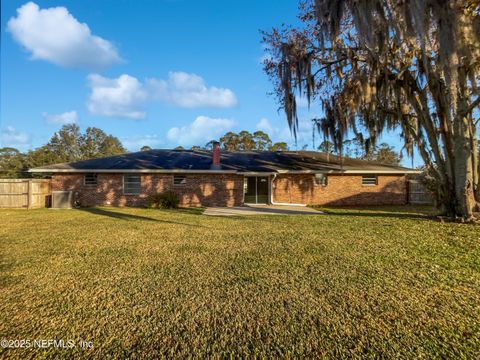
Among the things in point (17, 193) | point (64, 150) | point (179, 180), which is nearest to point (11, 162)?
point (64, 150)

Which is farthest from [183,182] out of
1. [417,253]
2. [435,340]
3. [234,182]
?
[435,340]

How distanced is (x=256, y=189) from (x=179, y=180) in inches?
191

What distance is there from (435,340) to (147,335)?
2797 millimetres

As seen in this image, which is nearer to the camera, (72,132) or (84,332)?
(84,332)

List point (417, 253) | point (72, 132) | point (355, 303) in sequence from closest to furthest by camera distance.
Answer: point (355, 303) < point (417, 253) < point (72, 132)

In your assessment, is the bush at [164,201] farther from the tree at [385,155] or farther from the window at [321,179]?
the tree at [385,155]

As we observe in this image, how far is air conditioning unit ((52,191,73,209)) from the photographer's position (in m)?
14.2

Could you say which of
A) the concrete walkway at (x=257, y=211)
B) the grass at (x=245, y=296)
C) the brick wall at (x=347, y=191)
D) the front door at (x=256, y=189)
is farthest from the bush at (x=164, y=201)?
the grass at (x=245, y=296)

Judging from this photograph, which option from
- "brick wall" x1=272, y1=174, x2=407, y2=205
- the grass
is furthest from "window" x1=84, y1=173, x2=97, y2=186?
"brick wall" x1=272, y1=174, x2=407, y2=205

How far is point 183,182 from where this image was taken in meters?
15.7

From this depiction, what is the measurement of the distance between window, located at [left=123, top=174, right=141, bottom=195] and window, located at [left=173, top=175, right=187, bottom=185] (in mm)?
2114

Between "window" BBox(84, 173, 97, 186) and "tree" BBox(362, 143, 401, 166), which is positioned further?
"tree" BBox(362, 143, 401, 166)

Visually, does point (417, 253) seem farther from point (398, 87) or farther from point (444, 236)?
point (398, 87)

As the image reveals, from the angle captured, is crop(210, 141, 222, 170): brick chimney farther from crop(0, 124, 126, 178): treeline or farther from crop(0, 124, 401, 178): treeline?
crop(0, 124, 126, 178): treeline
